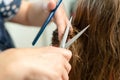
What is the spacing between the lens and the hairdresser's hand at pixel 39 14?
2.40ft

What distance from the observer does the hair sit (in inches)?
28.4

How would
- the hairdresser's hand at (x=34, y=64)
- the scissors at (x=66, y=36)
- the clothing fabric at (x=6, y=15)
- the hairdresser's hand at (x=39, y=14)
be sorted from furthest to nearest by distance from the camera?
the clothing fabric at (x=6, y=15) < the hairdresser's hand at (x=39, y=14) < the scissors at (x=66, y=36) < the hairdresser's hand at (x=34, y=64)

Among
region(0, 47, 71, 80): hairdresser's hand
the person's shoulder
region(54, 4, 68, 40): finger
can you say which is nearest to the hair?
region(54, 4, 68, 40): finger

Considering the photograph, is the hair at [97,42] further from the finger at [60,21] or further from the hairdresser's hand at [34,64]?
the hairdresser's hand at [34,64]

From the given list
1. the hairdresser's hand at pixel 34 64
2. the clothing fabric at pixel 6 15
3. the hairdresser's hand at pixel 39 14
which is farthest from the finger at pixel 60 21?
the clothing fabric at pixel 6 15

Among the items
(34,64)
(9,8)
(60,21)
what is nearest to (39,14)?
(9,8)

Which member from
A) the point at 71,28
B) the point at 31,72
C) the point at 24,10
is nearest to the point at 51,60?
the point at 31,72

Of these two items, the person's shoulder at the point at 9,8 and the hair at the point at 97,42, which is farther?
the person's shoulder at the point at 9,8

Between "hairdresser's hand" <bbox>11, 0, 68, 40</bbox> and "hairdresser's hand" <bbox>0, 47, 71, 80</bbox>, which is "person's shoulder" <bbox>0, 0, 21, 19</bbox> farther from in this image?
"hairdresser's hand" <bbox>0, 47, 71, 80</bbox>

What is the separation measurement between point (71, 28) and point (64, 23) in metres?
0.03

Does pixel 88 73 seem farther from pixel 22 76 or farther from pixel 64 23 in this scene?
pixel 22 76

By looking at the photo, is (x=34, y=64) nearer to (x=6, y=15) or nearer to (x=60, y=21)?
(x=60, y=21)

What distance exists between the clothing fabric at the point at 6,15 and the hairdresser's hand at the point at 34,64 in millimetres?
432

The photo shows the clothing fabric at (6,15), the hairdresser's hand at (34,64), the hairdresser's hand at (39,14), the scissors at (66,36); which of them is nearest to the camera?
the hairdresser's hand at (34,64)
